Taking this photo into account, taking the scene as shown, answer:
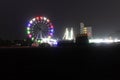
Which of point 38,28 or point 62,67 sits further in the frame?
point 38,28

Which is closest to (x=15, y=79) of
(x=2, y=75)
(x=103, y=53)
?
(x=2, y=75)

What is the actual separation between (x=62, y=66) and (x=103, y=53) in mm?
2644

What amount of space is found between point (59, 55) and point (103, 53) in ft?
5.32

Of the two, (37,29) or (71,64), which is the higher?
(37,29)

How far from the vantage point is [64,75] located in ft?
28.4

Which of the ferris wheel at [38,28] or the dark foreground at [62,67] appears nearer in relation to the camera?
the dark foreground at [62,67]

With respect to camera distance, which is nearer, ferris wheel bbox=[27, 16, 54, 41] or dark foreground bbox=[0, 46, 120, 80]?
dark foreground bbox=[0, 46, 120, 80]

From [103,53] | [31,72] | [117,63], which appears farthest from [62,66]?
[103,53]

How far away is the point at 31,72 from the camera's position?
28.8 ft

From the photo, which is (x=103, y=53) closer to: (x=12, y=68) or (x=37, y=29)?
(x=12, y=68)

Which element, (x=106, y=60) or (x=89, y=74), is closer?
(x=89, y=74)

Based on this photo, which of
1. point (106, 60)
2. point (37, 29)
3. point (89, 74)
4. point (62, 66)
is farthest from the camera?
point (37, 29)

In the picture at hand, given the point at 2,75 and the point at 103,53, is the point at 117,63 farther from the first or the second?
the point at 2,75

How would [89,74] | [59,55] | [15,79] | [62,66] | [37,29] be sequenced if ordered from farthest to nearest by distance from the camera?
1. [37,29]
2. [59,55]
3. [62,66]
4. [89,74]
5. [15,79]
